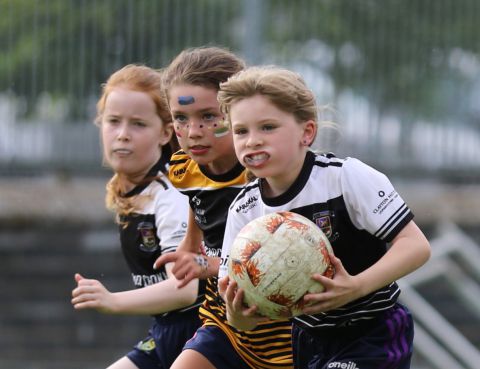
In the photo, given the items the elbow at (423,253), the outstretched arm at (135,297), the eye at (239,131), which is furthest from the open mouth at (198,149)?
the elbow at (423,253)

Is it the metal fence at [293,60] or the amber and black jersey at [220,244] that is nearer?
the amber and black jersey at [220,244]

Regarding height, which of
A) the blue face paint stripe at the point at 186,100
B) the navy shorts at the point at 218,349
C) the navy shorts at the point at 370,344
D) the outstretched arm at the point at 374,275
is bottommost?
the navy shorts at the point at 218,349

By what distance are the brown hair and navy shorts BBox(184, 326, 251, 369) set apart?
3.80 ft

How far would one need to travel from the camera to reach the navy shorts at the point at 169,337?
588 centimetres

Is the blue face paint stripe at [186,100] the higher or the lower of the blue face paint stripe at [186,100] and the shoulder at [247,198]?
the higher

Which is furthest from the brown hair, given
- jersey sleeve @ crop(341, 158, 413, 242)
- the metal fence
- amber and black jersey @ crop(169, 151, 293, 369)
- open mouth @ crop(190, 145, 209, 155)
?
the metal fence

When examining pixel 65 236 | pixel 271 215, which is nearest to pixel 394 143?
pixel 65 236

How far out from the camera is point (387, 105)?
11773 millimetres

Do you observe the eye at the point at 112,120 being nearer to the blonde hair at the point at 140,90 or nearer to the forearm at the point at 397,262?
the blonde hair at the point at 140,90

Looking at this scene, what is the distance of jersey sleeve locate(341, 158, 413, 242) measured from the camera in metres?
4.51

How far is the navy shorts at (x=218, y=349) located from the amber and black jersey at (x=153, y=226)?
18.6 inches

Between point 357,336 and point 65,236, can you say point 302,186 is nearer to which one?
point 357,336

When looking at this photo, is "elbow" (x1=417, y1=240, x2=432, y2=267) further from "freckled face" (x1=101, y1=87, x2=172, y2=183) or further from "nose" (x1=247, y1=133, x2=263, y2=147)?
"freckled face" (x1=101, y1=87, x2=172, y2=183)

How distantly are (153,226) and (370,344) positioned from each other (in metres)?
1.41
